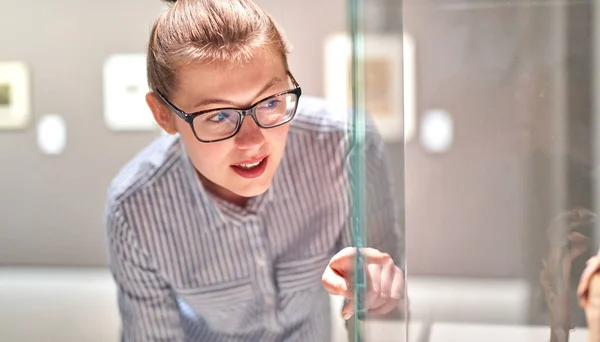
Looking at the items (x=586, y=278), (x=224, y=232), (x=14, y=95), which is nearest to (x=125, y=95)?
(x=14, y=95)

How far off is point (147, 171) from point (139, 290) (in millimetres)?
121

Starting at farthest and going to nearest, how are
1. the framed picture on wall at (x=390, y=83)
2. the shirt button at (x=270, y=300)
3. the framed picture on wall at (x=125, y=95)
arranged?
the framed picture on wall at (x=125, y=95), the shirt button at (x=270, y=300), the framed picture on wall at (x=390, y=83)

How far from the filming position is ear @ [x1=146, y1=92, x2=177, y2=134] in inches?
21.7

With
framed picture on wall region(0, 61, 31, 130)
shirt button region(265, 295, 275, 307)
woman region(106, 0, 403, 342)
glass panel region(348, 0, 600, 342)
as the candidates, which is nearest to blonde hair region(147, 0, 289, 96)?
woman region(106, 0, 403, 342)

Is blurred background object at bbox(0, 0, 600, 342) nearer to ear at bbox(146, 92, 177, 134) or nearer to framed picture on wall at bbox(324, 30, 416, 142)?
framed picture on wall at bbox(324, 30, 416, 142)

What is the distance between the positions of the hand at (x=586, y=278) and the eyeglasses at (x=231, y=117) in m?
0.26

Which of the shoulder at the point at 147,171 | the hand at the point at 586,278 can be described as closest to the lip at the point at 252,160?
the shoulder at the point at 147,171

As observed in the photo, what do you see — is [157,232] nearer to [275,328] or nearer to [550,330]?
[275,328]

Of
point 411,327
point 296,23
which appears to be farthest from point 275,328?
point 296,23

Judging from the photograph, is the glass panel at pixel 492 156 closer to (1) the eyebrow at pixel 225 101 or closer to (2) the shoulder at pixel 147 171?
(1) the eyebrow at pixel 225 101

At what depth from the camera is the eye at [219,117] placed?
1.72 feet

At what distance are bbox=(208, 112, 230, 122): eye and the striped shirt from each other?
0.10 meters

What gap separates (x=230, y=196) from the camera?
606 mm

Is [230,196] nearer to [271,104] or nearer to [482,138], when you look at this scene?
[271,104]
